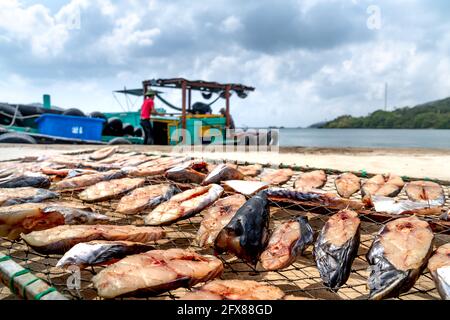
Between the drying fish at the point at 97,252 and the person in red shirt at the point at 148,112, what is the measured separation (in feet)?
44.0

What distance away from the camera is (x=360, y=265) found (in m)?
2.86

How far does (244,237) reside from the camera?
2529 mm

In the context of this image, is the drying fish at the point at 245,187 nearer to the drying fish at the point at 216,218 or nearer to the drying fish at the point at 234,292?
the drying fish at the point at 216,218

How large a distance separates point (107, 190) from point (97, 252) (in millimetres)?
2040

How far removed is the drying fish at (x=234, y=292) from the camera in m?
1.80

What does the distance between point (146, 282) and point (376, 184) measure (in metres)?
3.72

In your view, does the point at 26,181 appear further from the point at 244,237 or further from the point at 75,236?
the point at 244,237

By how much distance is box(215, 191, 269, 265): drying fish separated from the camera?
8.23ft

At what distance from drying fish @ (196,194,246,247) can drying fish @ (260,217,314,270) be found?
50 centimetres

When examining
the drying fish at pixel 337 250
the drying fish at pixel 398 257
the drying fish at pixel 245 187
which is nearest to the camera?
the drying fish at pixel 398 257

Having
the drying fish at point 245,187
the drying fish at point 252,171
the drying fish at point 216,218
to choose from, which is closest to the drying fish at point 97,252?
the drying fish at point 216,218

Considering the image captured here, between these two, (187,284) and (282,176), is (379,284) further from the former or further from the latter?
(282,176)

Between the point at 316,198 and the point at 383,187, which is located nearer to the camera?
the point at 316,198

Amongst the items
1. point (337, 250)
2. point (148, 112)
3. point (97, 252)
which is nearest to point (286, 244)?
point (337, 250)
